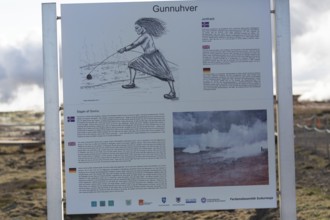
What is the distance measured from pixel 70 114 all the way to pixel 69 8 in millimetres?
1211

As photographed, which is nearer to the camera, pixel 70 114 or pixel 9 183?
pixel 70 114

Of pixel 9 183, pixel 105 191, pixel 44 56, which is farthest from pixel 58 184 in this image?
pixel 9 183

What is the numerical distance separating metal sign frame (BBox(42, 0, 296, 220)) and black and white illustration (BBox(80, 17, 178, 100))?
396 millimetres

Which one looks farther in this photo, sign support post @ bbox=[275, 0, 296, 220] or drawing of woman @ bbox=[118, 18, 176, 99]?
sign support post @ bbox=[275, 0, 296, 220]

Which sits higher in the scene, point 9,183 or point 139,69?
point 139,69

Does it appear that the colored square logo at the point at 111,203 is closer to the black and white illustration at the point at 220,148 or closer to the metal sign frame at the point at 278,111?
the metal sign frame at the point at 278,111

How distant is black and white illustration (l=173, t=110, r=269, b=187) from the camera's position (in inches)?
294

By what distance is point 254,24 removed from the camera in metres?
7.52

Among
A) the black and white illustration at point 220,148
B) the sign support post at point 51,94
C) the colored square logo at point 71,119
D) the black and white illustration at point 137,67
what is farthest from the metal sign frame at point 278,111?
the black and white illustration at point 137,67

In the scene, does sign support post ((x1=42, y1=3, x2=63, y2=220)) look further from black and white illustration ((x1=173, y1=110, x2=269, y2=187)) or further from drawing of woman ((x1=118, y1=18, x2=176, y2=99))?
black and white illustration ((x1=173, y1=110, x2=269, y2=187))

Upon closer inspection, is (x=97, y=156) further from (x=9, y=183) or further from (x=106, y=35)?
(x=9, y=183)

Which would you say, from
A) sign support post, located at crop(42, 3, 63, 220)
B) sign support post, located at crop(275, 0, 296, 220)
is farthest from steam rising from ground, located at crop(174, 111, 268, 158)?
sign support post, located at crop(42, 3, 63, 220)

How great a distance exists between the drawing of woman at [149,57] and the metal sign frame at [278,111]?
82cm

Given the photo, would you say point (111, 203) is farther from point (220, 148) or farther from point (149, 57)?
point (149, 57)
